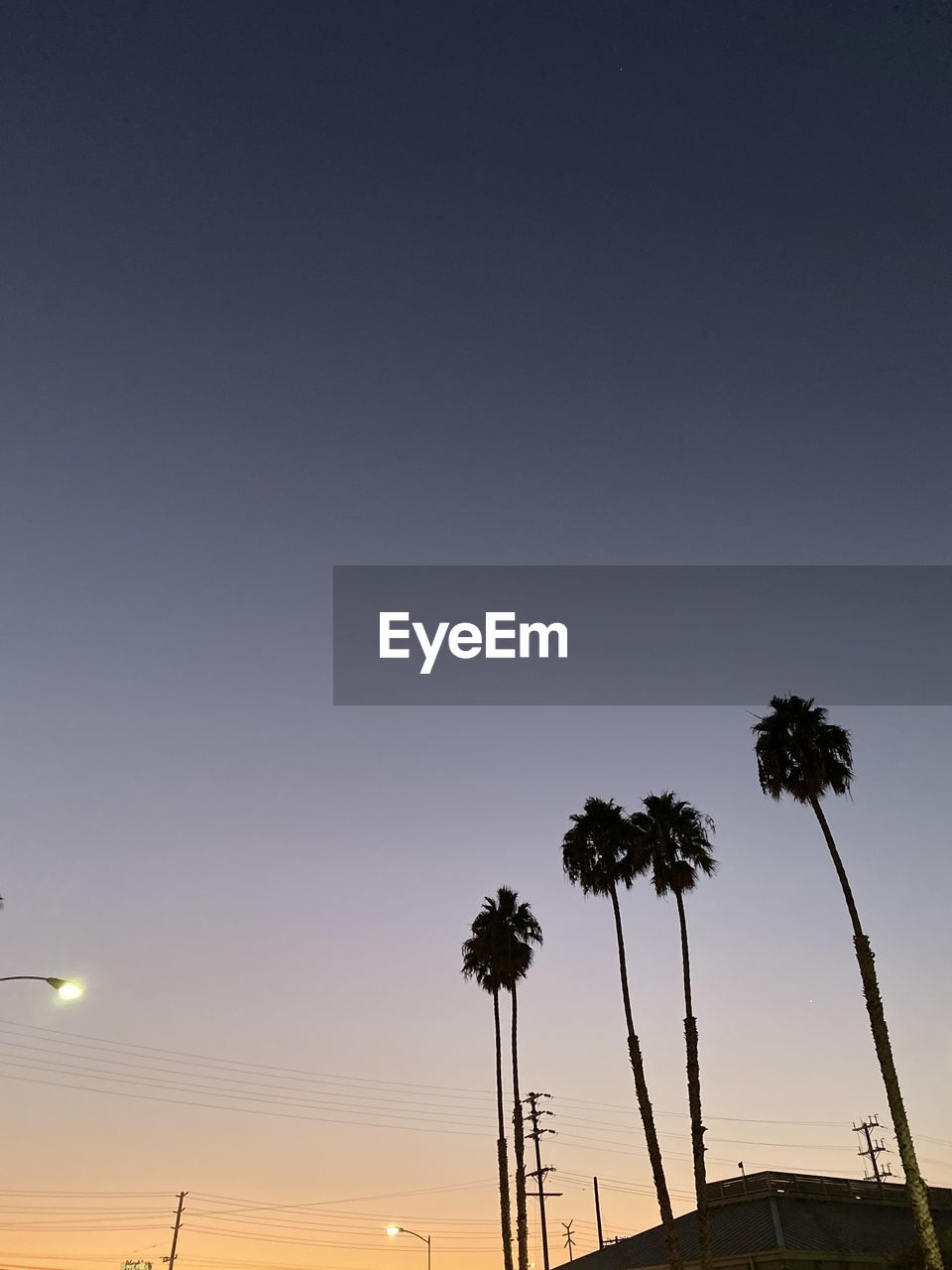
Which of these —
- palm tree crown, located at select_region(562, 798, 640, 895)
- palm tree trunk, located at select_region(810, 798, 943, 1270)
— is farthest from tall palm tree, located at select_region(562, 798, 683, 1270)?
palm tree trunk, located at select_region(810, 798, 943, 1270)

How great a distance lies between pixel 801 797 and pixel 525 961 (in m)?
25.6

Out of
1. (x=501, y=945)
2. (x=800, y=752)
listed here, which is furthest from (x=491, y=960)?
(x=800, y=752)

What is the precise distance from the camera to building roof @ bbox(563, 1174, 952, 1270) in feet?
145

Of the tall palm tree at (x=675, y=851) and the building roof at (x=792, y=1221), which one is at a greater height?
the tall palm tree at (x=675, y=851)

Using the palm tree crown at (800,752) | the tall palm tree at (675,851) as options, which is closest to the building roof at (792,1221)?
the tall palm tree at (675,851)

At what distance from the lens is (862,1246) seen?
4438cm

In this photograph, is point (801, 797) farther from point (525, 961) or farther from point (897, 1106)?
point (525, 961)

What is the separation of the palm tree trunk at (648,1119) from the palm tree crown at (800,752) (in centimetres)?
1320

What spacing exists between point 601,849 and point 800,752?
14026 mm

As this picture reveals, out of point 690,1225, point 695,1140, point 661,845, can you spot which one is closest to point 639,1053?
point 695,1140

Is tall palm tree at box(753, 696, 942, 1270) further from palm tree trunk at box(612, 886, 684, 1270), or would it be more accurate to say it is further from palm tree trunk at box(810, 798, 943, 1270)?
palm tree trunk at box(612, 886, 684, 1270)

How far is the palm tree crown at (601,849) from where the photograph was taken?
4891 centimetres

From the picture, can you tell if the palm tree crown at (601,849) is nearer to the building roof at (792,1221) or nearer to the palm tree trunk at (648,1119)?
the palm tree trunk at (648,1119)

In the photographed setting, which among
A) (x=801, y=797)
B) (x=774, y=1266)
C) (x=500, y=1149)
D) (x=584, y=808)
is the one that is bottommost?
(x=774, y=1266)
